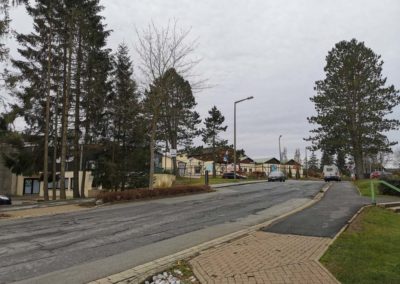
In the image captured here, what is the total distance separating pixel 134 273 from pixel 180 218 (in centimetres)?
780

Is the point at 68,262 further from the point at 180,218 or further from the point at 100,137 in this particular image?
the point at 100,137

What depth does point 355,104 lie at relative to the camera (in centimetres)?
5166

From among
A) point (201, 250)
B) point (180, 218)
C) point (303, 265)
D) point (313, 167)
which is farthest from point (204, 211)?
point (313, 167)

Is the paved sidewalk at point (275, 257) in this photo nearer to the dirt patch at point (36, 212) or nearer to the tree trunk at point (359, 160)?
the dirt patch at point (36, 212)

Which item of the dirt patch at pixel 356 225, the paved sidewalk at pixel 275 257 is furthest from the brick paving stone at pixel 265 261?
the dirt patch at pixel 356 225

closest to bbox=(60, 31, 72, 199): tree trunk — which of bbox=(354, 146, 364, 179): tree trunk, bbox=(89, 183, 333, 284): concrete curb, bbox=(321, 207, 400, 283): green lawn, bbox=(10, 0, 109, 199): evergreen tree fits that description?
bbox=(10, 0, 109, 199): evergreen tree

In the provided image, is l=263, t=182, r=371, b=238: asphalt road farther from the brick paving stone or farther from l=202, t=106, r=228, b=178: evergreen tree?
l=202, t=106, r=228, b=178: evergreen tree

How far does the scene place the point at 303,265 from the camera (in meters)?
7.62

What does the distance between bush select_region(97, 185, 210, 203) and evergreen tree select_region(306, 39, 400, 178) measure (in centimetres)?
2796

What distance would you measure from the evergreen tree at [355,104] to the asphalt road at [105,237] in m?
35.3

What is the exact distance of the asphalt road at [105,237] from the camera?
812 centimetres

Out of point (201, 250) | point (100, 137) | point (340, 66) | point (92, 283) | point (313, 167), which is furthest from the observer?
point (313, 167)

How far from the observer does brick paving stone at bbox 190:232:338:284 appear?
6.84 metres

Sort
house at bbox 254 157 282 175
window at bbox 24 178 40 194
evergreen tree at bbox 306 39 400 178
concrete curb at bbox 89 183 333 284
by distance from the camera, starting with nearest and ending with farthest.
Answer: concrete curb at bbox 89 183 333 284 → evergreen tree at bbox 306 39 400 178 → window at bbox 24 178 40 194 → house at bbox 254 157 282 175
